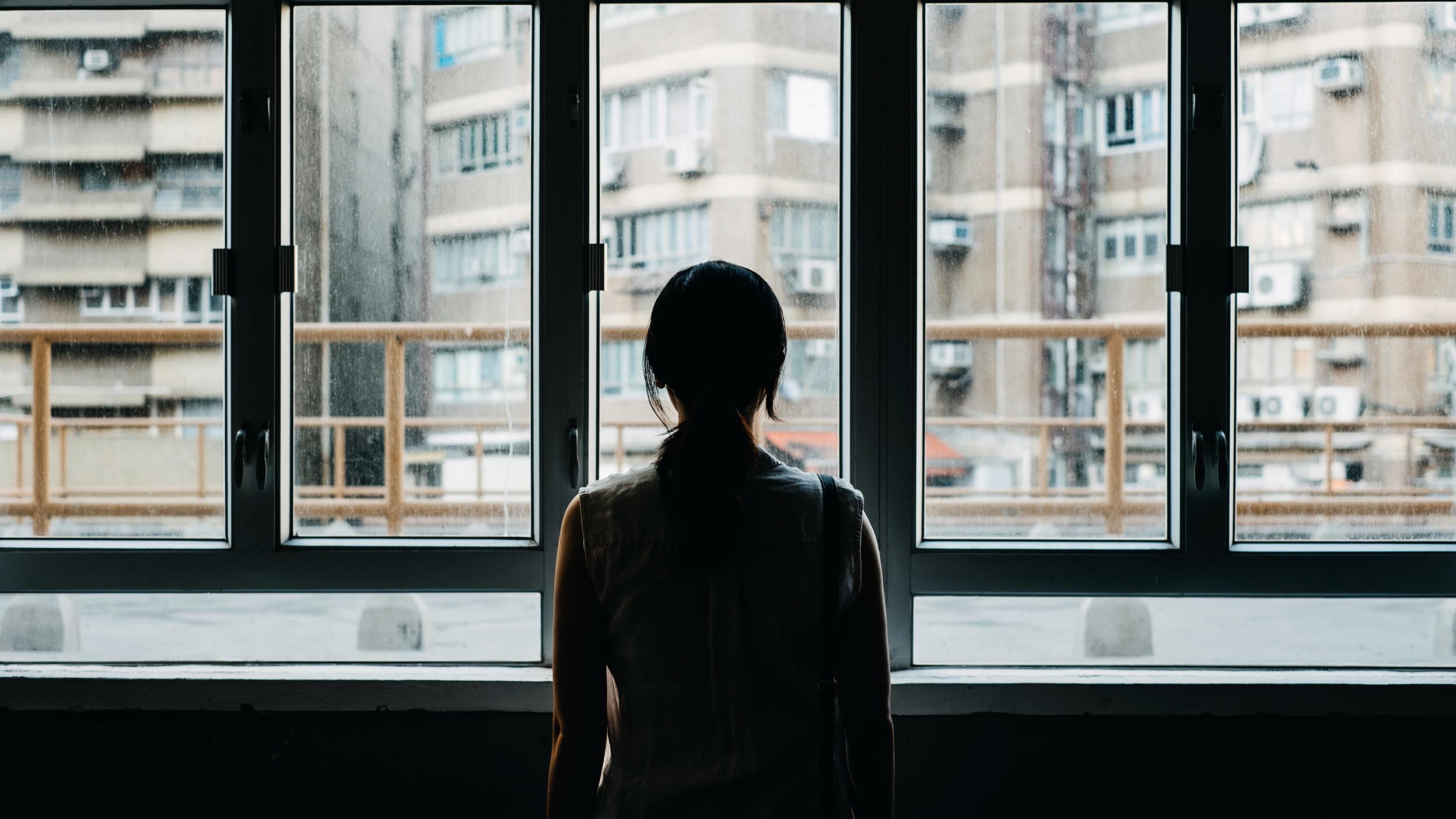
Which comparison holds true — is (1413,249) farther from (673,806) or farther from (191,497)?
(191,497)

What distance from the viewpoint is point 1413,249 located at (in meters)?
2.00

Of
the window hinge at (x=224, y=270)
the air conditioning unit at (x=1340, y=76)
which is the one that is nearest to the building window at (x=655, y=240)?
the window hinge at (x=224, y=270)

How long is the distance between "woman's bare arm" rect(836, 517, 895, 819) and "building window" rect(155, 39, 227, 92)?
169cm

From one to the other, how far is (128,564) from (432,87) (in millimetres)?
1069

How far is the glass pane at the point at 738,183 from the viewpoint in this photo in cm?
201

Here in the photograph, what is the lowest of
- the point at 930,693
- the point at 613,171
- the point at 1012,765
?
the point at 1012,765

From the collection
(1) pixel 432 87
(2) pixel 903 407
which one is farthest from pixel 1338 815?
(1) pixel 432 87

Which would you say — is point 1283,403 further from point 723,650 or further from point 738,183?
point 723,650

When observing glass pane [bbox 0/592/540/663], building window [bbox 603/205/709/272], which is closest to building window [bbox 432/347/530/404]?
building window [bbox 603/205/709/272]

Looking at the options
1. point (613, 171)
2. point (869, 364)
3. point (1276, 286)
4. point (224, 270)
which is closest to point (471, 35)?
point (613, 171)

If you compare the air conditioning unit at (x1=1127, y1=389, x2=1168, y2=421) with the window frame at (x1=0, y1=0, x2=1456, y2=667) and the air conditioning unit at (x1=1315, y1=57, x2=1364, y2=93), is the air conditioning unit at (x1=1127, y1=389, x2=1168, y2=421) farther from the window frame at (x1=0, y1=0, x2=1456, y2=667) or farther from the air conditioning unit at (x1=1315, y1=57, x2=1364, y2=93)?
the air conditioning unit at (x1=1315, y1=57, x2=1364, y2=93)

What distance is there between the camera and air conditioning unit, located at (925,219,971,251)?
199cm

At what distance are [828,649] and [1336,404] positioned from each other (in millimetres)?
1598

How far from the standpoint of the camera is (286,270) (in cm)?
197
